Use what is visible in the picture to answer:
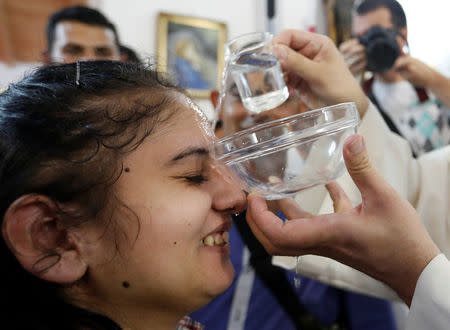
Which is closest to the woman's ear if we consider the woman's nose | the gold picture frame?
the woman's nose

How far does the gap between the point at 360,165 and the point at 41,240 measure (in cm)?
51

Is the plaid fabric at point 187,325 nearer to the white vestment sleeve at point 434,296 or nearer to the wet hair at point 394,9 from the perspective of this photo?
the white vestment sleeve at point 434,296

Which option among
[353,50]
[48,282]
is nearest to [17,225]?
[48,282]

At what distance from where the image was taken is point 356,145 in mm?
536

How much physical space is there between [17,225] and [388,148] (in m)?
0.89

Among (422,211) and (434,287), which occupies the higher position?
(434,287)

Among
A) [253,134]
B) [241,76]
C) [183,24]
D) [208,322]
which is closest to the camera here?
[253,134]

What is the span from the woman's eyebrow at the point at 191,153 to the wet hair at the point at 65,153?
0.21 ft

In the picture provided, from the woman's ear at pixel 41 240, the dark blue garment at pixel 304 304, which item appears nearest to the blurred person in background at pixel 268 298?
the dark blue garment at pixel 304 304

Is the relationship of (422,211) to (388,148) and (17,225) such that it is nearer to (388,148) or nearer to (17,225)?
(388,148)

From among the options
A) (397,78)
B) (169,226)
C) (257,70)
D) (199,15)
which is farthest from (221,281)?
(199,15)

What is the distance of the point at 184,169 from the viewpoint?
67 cm

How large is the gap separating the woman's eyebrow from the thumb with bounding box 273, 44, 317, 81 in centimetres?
34

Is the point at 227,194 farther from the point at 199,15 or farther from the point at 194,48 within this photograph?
the point at 199,15
